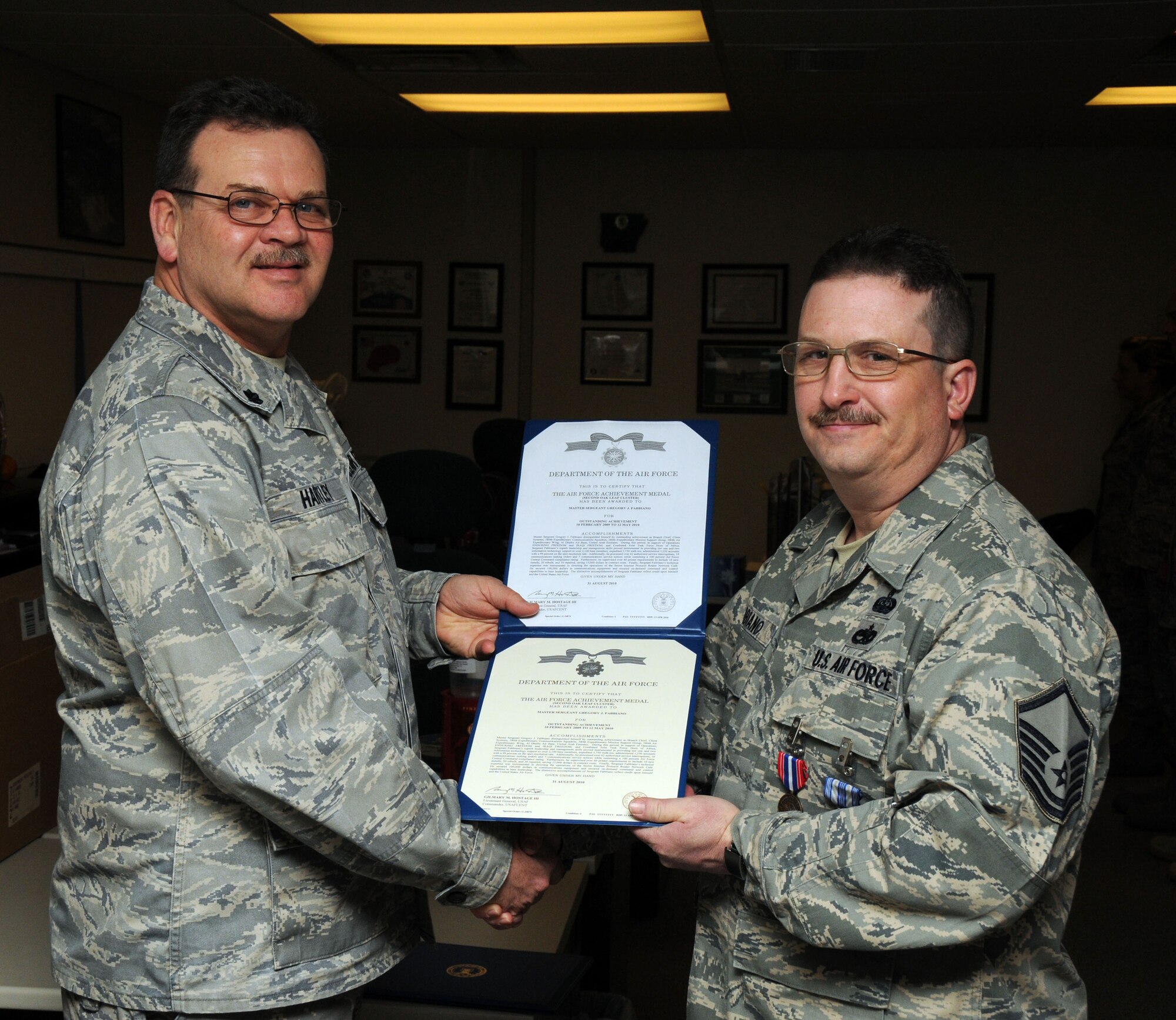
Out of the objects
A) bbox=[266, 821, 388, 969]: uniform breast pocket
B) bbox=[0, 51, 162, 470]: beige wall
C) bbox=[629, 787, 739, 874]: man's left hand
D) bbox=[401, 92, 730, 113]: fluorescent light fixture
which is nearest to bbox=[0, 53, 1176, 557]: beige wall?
bbox=[0, 51, 162, 470]: beige wall

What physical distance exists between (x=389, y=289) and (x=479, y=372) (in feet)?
2.62

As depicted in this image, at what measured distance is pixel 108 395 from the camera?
1.43 meters

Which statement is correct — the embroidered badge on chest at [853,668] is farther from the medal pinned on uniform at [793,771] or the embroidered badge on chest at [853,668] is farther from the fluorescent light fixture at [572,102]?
the fluorescent light fixture at [572,102]

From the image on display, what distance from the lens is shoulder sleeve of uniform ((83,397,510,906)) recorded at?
4.37 feet

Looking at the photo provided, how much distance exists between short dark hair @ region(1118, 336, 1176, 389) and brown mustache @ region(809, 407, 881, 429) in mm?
4627

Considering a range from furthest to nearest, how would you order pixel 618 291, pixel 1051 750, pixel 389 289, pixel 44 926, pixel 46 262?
pixel 389 289, pixel 618 291, pixel 46 262, pixel 44 926, pixel 1051 750

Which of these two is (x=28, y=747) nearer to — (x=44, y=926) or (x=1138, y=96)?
(x=44, y=926)

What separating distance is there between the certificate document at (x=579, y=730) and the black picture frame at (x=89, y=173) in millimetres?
4486

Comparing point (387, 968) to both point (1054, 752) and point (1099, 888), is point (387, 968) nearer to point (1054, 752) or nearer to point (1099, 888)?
point (1054, 752)

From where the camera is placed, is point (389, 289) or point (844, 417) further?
point (389, 289)

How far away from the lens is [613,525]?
5.84 feet

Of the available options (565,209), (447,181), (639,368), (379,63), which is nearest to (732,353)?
(639,368)

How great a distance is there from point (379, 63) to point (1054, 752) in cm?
462

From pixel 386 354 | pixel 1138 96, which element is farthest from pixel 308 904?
pixel 386 354
